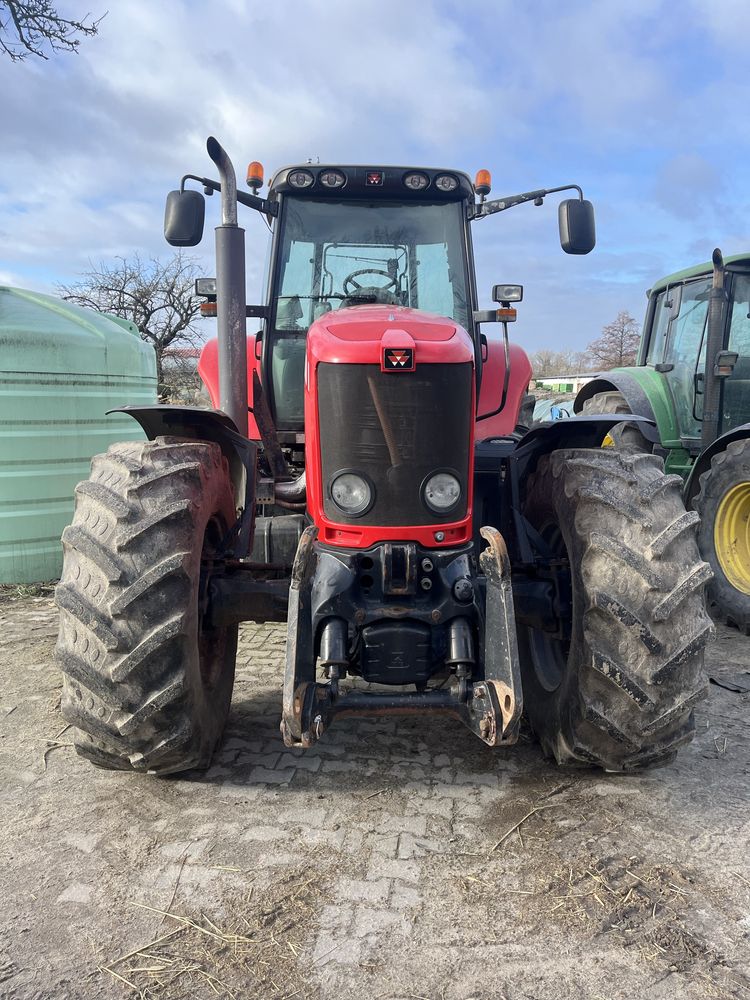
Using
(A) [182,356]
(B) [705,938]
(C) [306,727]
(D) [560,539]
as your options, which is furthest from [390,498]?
(A) [182,356]

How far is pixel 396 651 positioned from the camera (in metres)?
2.79

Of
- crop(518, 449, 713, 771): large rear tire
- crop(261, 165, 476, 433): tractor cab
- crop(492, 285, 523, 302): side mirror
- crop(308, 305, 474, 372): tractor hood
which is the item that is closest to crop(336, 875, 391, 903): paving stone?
crop(518, 449, 713, 771): large rear tire

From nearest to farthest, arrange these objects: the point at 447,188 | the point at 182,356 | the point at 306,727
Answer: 1. the point at 306,727
2. the point at 447,188
3. the point at 182,356

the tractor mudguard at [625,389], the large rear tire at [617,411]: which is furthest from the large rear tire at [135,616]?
the tractor mudguard at [625,389]

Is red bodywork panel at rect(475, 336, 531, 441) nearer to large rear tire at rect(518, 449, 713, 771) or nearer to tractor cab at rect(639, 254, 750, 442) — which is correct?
large rear tire at rect(518, 449, 713, 771)

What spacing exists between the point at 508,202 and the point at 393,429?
1868 millimetres

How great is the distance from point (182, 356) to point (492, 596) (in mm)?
16216

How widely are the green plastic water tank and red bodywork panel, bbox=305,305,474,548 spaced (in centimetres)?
429

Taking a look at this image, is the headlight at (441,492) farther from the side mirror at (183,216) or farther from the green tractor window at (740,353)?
the green tractor window at (740,353)

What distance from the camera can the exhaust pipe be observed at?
11.1 ft

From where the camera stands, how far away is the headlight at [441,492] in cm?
288

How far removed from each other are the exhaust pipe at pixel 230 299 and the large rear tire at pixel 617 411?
3.94 meters

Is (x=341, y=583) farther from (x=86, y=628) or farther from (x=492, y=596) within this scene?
(x=86, y=628)

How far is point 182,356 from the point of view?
1778 cm
